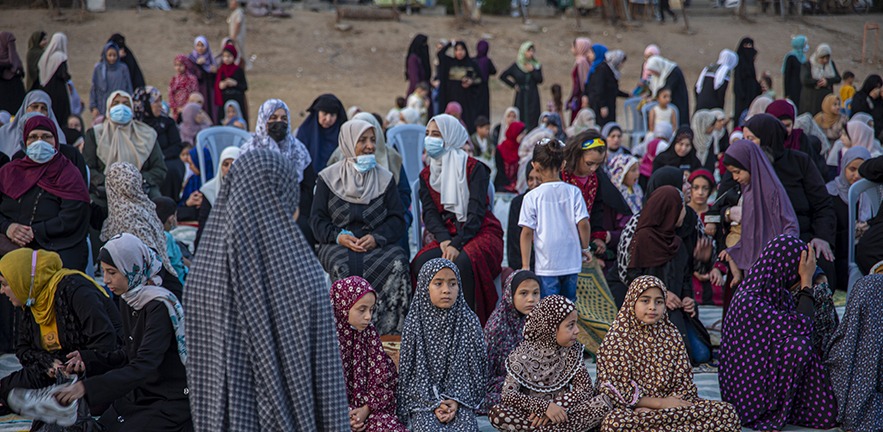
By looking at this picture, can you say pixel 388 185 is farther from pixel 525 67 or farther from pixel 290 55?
pixel 290 55

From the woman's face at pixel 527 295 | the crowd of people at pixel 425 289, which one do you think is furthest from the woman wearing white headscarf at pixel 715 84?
the woman's face at pixel 527 295

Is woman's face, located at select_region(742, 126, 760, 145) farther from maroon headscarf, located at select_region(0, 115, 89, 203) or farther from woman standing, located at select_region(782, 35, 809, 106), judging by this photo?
woman standing, located at select_region(782, 35, 809, 106)

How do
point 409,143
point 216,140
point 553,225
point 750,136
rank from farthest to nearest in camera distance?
point 409,143
point 216,140
point 750,136
point 553,225

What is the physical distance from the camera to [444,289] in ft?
13.6

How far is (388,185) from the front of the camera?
5.48 metres

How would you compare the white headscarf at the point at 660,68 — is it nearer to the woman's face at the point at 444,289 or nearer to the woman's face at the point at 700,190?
the woman's face at the point at 700,190

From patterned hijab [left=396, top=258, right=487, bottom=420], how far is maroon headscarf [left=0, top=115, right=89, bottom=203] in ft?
7.27

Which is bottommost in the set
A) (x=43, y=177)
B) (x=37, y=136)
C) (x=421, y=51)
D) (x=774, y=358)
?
(x=774, y=358)

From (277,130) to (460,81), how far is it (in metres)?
7.13

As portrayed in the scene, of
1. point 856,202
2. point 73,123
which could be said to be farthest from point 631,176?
point 73,123

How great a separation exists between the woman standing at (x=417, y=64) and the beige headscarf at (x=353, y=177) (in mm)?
8782

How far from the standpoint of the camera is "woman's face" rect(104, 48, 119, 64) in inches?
428

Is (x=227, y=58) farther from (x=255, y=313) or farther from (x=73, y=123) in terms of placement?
(x=255, y=313)

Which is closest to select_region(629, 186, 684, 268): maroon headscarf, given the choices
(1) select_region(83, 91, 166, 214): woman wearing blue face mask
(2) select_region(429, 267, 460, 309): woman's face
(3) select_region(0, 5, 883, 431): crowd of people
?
(3) select_region(0, 5, 883, 431): crowd of people
